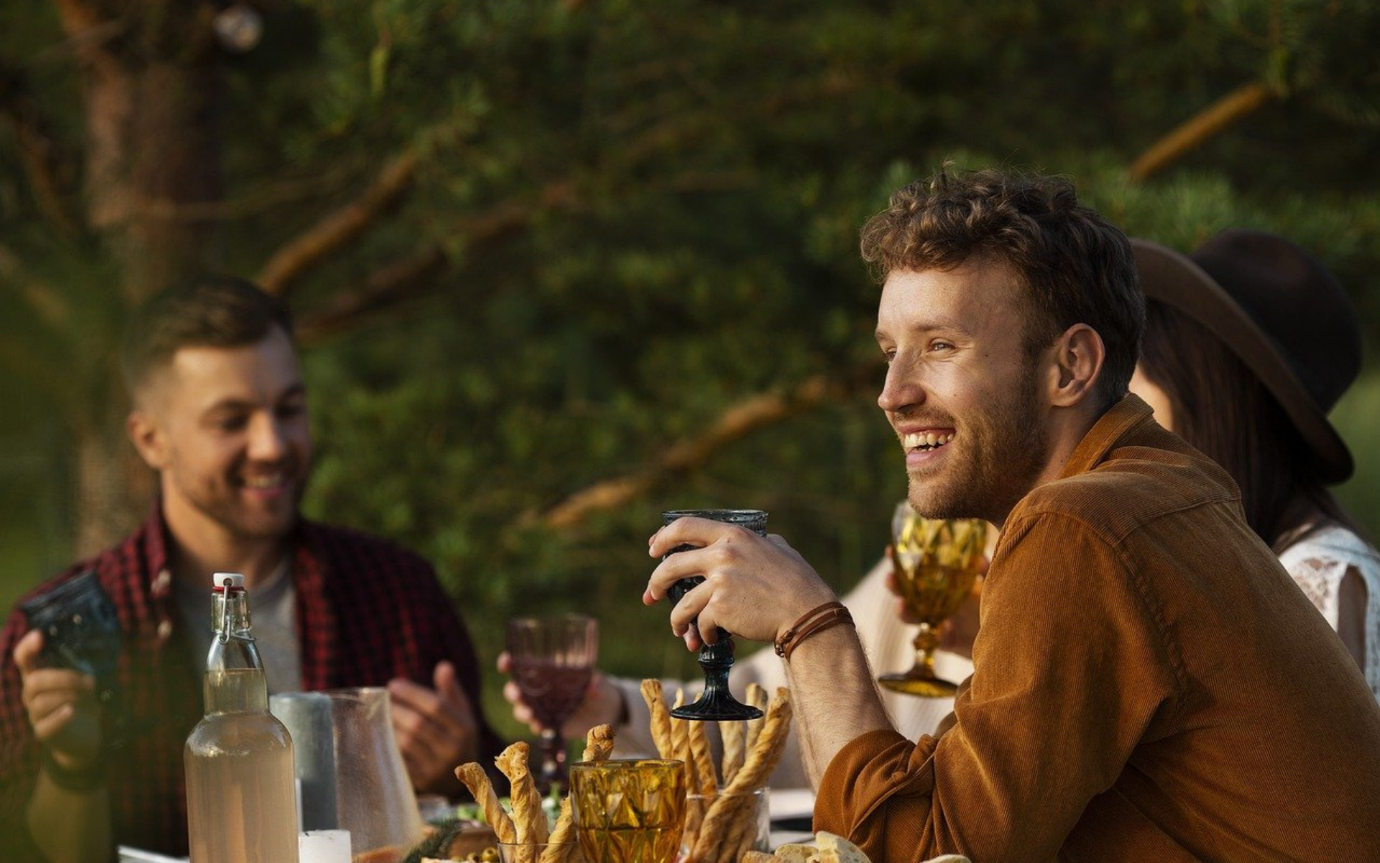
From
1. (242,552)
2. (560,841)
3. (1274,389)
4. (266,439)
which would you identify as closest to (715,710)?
(560,841)

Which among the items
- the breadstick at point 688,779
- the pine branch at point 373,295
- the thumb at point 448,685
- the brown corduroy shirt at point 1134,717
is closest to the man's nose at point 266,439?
the thumb at point 448,685

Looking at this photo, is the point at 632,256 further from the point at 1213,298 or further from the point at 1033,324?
the point at 1033,324

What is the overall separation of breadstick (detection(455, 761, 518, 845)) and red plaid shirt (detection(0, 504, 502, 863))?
4.15ft

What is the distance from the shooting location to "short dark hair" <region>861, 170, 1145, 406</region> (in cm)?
141

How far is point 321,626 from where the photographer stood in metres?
2.97

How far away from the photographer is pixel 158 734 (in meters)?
2.69

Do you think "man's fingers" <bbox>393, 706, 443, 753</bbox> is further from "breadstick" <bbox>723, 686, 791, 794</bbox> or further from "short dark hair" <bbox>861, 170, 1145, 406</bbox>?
"short dark hair" <bbox>861, 170, 1145, 406</bbox>

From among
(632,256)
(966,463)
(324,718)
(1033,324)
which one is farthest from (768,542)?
(632,256)

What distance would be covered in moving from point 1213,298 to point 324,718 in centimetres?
131

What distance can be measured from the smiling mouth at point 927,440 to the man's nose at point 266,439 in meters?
1.70

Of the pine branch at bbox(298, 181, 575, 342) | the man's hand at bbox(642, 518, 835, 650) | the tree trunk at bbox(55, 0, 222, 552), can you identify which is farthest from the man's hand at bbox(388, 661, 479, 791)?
the pine branch at bbox(298, 181, 575, 342)

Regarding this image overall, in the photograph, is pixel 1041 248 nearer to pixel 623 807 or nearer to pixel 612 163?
pixel 623 807

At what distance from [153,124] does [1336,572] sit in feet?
10.8

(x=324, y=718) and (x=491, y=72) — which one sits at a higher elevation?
(x=491, y=72)
